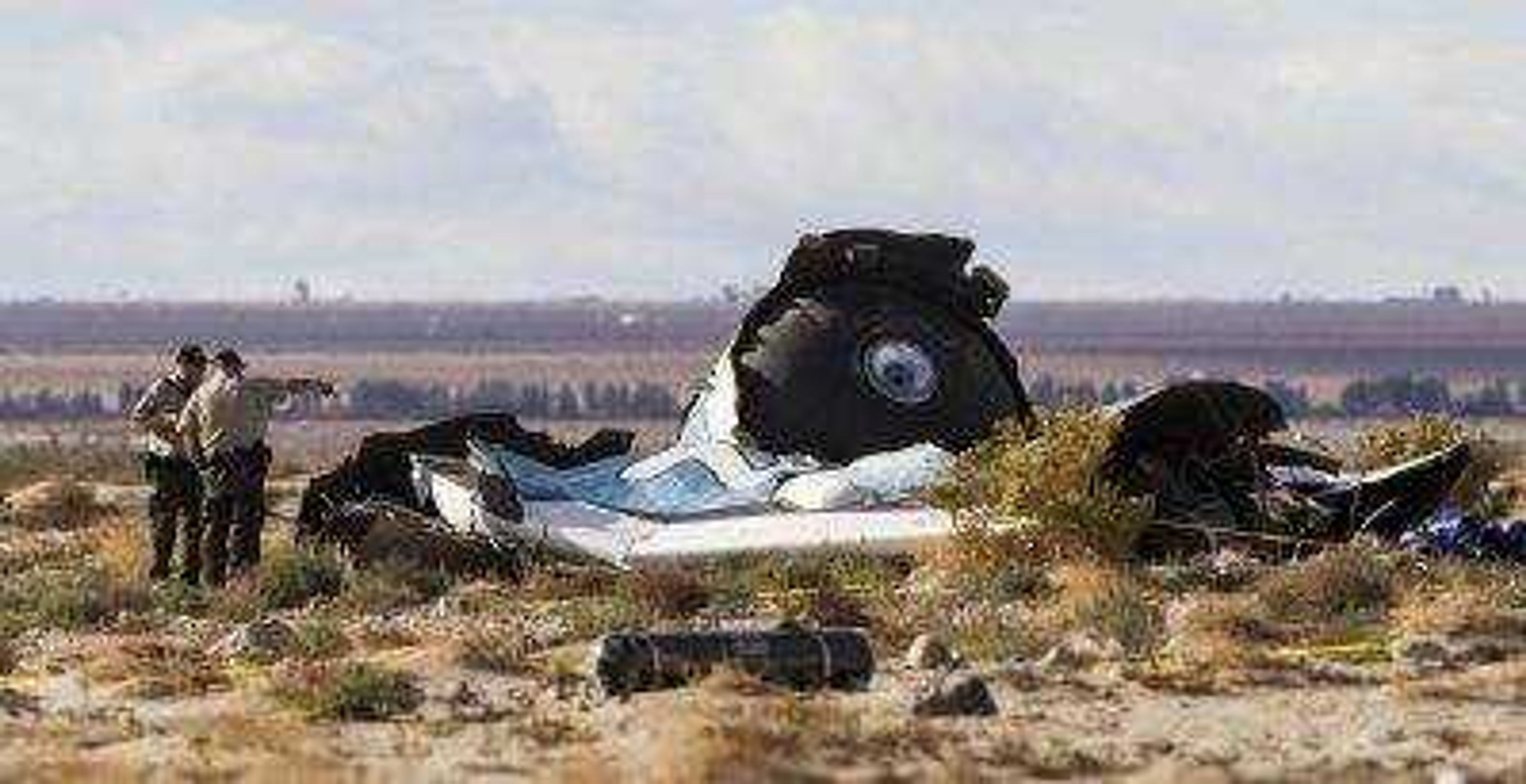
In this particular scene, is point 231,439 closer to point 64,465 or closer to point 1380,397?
point 64,465

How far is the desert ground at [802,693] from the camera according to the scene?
15.2 metres

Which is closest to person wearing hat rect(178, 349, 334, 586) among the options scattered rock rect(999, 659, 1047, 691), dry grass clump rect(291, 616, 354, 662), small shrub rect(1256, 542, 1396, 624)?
dry grass clump rect(291, 616, 354, 662)

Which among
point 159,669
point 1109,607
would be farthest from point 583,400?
point 159,669

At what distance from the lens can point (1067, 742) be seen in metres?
15.7

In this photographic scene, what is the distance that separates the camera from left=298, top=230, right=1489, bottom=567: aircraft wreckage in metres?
24.2

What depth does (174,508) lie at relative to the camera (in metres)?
24.5

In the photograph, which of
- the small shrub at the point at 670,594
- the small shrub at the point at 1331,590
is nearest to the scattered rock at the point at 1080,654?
the small shrub at the point at 1331,590

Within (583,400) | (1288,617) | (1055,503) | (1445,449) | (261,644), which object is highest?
(1445,449)

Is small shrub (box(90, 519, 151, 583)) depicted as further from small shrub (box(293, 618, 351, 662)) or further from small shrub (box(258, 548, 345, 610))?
small shrub (box(293, 618, 351, 662))

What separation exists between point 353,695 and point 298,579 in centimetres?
677

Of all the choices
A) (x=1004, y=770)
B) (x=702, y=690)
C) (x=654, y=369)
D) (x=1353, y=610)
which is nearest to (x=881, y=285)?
(x=1353, y=610)

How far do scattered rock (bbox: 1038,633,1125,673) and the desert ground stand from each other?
39 millimetres

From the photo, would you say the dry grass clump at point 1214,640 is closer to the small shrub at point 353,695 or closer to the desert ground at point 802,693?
the desert ground at point 802,693

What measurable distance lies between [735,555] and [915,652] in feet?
18.2
